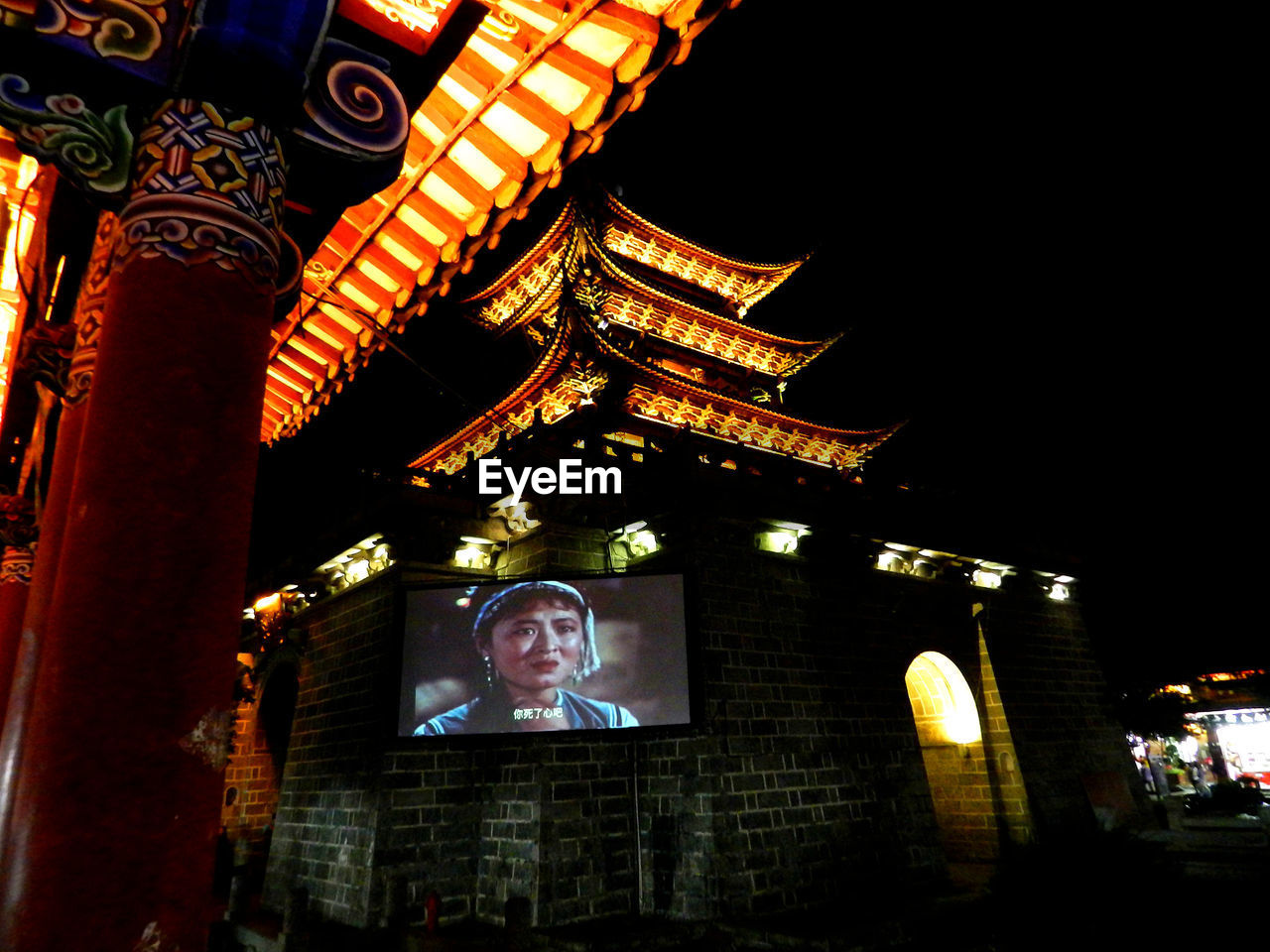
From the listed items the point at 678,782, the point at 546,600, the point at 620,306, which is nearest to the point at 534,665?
the point at 546,600

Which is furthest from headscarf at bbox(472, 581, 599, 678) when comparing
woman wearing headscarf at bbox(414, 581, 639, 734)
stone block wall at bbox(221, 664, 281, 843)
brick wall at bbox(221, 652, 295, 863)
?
stone block wall at bbox(221, 664, 281, 843)

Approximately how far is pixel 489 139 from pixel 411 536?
7.55 m

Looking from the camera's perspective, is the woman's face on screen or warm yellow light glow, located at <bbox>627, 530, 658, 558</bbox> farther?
warm yellow light glow, located at <bbox>627, 530, 658, 558</bbox>

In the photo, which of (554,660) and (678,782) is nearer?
(554,660)

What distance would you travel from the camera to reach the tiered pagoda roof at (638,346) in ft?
47.8

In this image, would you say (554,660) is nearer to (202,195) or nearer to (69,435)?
(69,435)

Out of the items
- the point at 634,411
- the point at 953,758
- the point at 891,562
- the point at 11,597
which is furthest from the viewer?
the point at 634,411

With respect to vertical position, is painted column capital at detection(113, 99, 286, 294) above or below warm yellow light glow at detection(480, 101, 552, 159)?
below

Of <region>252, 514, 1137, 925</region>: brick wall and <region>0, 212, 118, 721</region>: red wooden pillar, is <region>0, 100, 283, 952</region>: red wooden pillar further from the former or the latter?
<region>252, 514, 1137, 925</region>: brick wall

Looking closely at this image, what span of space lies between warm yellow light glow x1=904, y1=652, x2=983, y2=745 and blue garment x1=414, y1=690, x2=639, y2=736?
22.1 ft

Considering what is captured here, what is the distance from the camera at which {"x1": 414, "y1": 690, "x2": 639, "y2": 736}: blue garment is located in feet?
28.0

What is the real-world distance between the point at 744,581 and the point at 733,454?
2.07 m

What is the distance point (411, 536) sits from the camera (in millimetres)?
10398

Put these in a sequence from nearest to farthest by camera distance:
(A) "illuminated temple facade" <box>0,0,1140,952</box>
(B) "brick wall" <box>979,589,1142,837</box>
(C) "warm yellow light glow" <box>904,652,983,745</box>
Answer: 1. (A) "illuminated temple facade" <box>0,0,1140,952</box>
2. (B) "brick wall" <box>979,589,1142,837</box>
3. (C) "warm yellow light glow" <box>904,652,983,745</box>
